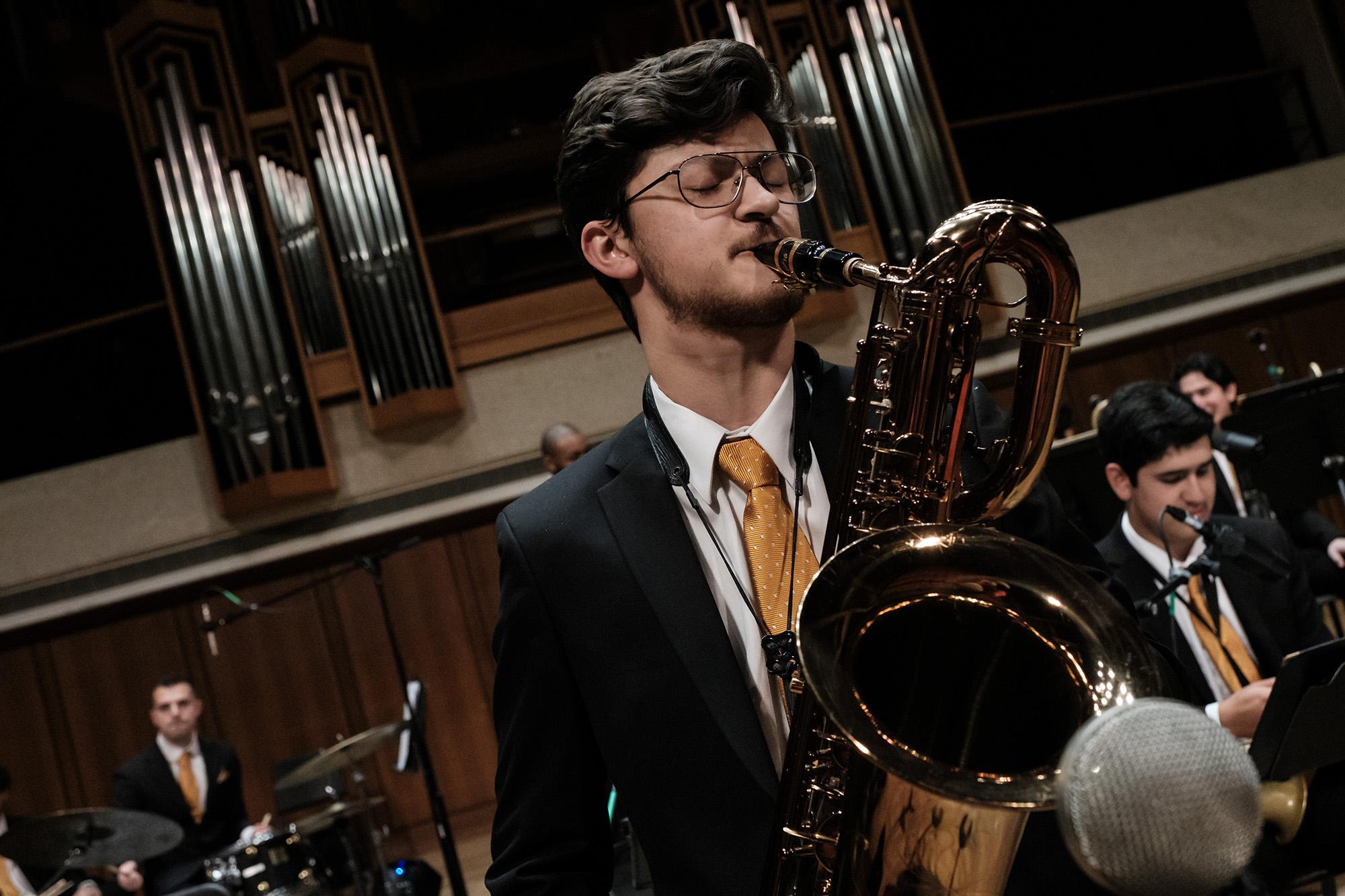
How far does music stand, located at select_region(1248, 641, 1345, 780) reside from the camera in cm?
227

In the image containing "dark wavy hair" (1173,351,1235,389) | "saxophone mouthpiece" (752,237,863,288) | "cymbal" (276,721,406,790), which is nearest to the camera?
"saxophone mouthpiece" (752,237,863,288)

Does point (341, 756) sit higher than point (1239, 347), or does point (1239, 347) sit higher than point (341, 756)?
point (1239, 347)

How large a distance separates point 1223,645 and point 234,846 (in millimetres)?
4324

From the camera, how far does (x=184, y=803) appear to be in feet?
19.1

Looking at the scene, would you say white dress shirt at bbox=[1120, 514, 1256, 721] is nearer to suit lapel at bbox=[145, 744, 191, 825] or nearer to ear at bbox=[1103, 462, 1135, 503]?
ear at bbox=[1103, 462, 1135, 503]

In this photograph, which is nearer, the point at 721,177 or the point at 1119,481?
the point at 721,177

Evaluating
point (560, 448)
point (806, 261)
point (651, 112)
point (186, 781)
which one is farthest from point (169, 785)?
point (806, 261)

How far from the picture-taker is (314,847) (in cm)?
562

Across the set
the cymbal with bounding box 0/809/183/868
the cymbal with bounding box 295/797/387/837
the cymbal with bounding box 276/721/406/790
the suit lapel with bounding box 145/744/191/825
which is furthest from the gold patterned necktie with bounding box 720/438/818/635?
the suit lapel with bounding box 145/744/191/825

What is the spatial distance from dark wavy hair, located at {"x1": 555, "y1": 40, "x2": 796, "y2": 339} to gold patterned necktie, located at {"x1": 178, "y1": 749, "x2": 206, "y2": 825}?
5201 millimetres

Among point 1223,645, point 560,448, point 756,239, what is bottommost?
point 1223,645

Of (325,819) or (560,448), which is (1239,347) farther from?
(325,819)

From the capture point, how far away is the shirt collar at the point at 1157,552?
11.0 feet

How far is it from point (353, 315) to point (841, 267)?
19.2ft
